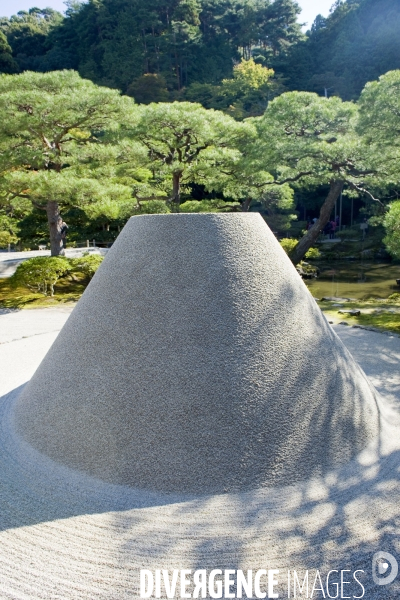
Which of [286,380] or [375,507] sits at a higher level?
[286,380]

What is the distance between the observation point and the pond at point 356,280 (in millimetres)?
14734

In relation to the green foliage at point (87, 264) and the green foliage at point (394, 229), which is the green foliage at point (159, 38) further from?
the green foliage at point (394, 229)

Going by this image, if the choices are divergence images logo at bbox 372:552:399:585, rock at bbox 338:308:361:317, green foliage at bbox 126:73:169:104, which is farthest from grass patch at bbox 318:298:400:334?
green foliage at bbox 126:73:169:104

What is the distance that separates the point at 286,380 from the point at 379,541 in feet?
3.93

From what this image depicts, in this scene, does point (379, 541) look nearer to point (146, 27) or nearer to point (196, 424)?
point (196, 424)

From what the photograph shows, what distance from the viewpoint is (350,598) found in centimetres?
230

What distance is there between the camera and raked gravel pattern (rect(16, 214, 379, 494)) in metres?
3.17

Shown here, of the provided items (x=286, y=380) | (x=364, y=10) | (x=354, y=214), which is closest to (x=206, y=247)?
(x=286, y=380)

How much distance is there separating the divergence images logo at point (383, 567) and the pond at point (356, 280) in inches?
456

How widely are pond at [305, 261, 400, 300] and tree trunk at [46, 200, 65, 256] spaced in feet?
24.9

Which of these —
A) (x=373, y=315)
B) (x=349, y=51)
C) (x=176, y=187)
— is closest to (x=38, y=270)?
(x=176, y=187)

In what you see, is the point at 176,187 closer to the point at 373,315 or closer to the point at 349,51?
the point at 373,315

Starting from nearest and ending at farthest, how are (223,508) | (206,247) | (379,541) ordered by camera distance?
(379,541)
(223,508)
(206,247)

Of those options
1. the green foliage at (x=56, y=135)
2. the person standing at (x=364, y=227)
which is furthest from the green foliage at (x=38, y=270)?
the person standing at (x=364, y=227)
